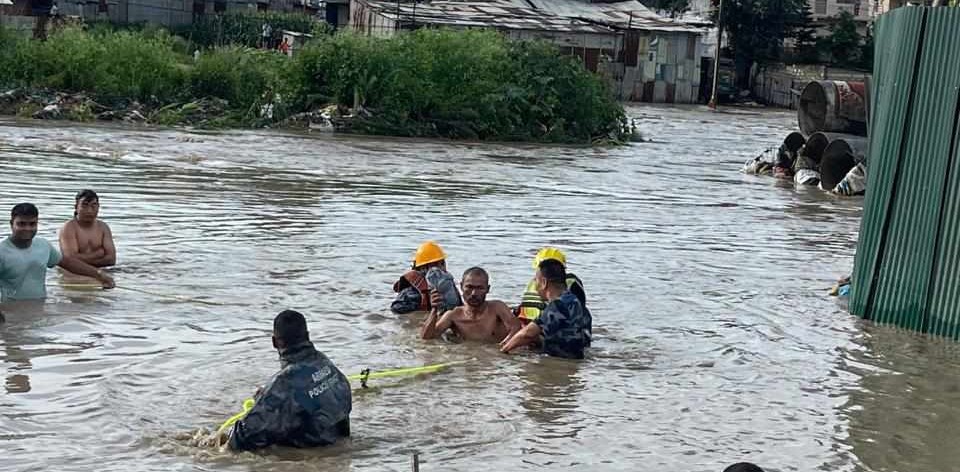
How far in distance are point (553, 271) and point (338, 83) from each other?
71.7 feet

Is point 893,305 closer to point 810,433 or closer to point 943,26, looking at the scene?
point 943,26

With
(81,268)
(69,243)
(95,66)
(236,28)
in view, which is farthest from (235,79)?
(81,268)

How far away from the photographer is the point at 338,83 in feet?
102

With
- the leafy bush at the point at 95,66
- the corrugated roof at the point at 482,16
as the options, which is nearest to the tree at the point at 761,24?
the corrugated roof at the point at 482,16

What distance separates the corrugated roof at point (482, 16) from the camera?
44594 millimetres

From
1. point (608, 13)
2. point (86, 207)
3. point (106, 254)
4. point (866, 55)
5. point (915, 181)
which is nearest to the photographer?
point (915, 181)

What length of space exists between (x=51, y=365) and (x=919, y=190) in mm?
6723

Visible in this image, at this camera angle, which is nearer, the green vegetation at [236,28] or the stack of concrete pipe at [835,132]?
the stack of concrete pipe at [835,132]

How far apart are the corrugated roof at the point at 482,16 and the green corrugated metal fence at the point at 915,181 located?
32795 mm

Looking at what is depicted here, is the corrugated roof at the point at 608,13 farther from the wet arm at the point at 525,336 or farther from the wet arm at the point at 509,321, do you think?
the wet arm at the point at 525,336

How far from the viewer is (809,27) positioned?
58094mm

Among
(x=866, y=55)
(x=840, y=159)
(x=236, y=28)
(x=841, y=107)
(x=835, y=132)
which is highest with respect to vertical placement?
(x=866, y=55)

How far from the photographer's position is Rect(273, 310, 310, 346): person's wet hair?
703 centimetres

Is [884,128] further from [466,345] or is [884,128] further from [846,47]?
[846,47]
